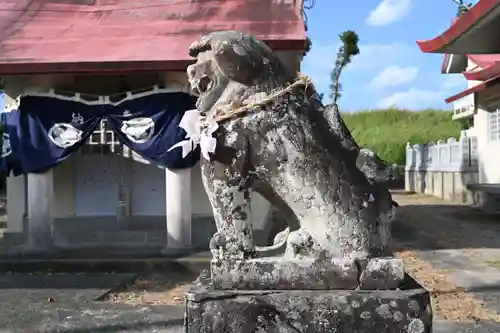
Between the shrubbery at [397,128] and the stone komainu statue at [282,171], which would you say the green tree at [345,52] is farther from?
the stone komainu statue at [282,171]

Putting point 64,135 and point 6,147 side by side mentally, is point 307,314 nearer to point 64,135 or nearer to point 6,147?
point 64,135

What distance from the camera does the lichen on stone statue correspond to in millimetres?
3057

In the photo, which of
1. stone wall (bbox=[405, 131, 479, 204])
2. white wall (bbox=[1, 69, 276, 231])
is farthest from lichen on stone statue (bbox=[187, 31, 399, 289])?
stone wall (bbox=[405, 131, 479, 204])

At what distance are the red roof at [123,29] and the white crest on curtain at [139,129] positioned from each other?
96 centimetres

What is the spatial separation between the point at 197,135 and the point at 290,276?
82cm

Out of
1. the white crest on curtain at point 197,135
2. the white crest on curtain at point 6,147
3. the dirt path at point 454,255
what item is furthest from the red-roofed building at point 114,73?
the white crest on curtain at point 197,135

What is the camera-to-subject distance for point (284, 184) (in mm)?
3160

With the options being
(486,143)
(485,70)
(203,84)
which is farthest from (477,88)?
(203,84)

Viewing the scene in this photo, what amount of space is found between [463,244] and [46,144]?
795 centimetres

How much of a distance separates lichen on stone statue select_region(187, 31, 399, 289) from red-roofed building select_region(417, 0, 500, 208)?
33.4 ft

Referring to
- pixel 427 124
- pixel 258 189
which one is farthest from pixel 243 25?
pixel 427 124

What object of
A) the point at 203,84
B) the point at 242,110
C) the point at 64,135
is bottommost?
the point at 242,110

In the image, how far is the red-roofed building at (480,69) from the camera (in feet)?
44.5

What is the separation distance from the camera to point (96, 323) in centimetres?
670
